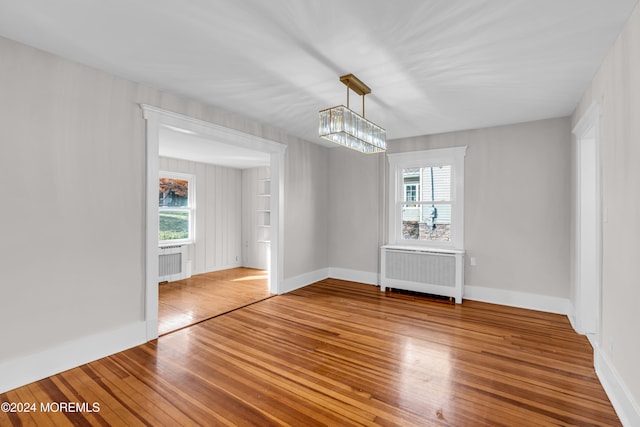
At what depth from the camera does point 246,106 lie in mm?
3658

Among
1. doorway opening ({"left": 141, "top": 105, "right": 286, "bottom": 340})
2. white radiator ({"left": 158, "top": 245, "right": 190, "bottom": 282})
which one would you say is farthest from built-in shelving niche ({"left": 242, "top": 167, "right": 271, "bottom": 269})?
doorway opening ({"left": 141, "top": 105, "right": 286, "bottom": 340})

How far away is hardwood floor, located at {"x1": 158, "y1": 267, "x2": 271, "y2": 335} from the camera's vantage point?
12.3 feet

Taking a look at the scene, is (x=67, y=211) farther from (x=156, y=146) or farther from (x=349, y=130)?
(x=349, y=130)

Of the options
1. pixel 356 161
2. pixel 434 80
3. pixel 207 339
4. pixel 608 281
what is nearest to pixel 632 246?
pixel 608 281

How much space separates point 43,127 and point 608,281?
457 cm

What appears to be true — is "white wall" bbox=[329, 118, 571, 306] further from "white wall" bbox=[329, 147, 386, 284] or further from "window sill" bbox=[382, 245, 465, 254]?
"white wall" bbox=[329, 147, 386, 284]

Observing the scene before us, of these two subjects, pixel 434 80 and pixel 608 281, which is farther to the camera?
pixel 434 80

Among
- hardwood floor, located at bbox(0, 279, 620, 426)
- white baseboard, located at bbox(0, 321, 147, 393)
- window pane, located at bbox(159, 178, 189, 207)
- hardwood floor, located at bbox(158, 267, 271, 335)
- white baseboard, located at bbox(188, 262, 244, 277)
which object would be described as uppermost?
window pane, located at bbox(159, 178, 189, 207)

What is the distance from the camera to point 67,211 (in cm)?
252

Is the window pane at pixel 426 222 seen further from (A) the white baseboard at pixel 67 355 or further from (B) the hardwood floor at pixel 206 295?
(A) the white baseboard at pixel 67 355

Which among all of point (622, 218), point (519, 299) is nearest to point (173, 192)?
point (519, 299)

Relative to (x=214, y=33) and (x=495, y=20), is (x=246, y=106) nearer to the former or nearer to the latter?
(x=214, y=33)

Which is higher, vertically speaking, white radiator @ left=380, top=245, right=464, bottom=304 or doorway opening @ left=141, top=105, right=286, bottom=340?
doorway opening @ left=141, top=105, right=286, bottom=340

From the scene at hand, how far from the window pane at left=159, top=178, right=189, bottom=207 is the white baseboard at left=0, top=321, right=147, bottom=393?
3.67 meters
